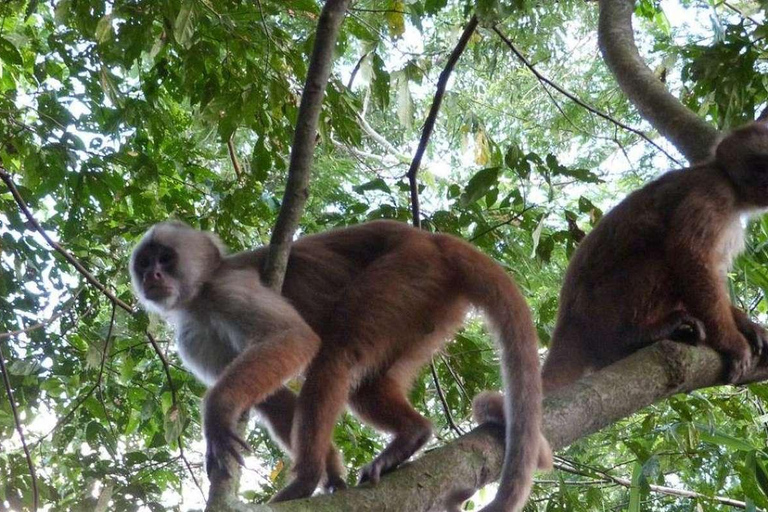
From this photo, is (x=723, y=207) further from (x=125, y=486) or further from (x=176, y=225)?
(x=125, y=486)

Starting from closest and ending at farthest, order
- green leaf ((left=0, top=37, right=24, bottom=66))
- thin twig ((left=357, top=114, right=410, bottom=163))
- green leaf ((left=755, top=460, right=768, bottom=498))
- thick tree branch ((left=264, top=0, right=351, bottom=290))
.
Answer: thick tree branch ((left=264, top=0, right=351, bottom=290)) → green leaf ((left=755, top=460, right=768, bottom=498)) → green leaf ((left=0, top=37, right=24, bottom=66)) → thin twig ((left=357, top=114, right=410, bottom=163))

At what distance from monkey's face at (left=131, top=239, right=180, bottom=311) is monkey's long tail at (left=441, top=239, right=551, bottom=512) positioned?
175 centimetres

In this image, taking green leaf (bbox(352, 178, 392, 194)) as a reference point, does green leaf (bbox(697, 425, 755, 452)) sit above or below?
below

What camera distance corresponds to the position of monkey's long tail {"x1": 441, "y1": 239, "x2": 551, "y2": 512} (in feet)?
12.5

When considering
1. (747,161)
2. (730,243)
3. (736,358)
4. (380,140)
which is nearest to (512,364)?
(736,358)

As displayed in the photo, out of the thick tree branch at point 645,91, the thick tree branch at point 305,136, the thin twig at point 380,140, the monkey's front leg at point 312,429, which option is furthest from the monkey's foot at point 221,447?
the thin twig at point 380,140

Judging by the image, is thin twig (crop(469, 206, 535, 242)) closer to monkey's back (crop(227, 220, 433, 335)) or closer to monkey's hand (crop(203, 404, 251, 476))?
monkey's back (crop(227, 220, 433, 335))

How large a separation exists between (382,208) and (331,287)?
48.0 inches

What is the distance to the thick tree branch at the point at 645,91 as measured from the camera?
6145 mm

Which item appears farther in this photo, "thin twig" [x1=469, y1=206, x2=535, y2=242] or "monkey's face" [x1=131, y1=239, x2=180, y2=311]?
"thin twig" [x1=469, y1=206, x2=535, y2=242]

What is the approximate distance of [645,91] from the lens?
6.30 meters

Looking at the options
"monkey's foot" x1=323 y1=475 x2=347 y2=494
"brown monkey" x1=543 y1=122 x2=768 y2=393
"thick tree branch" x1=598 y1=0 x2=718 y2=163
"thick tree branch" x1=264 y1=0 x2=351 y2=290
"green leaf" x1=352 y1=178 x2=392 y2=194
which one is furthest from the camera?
"thick tree branch" x1=598 y1=0 x2=718 y2=163

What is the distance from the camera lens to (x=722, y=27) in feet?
21.3

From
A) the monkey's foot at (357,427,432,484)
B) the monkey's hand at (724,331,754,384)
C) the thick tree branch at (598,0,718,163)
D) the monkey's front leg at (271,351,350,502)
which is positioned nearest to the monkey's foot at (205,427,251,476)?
the monkey's front leg at (271,351,350,502)
